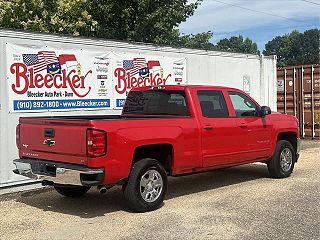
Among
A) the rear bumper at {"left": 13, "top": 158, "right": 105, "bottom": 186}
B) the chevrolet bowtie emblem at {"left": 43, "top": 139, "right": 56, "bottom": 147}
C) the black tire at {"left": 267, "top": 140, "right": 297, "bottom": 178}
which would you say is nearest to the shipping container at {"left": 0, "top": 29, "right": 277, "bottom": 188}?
the rear bumper at {"left": 13, "top": 158, "right": 105, "bottom": 186}

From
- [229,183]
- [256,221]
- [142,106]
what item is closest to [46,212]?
[142,106]

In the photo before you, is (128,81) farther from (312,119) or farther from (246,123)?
(312,119)

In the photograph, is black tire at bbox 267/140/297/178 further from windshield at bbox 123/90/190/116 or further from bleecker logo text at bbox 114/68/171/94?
bleecker logo text at bbox 114/68/171/94

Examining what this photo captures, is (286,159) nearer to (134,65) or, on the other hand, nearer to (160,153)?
(160,153)

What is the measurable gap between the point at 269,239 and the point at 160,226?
1379 millimetres

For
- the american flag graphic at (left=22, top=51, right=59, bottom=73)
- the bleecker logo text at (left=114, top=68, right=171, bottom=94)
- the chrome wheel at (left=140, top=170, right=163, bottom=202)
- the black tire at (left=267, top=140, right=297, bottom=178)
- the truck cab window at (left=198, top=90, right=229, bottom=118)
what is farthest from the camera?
the bleecker logo text at (left=114, top=68, right=171, bottom=94)

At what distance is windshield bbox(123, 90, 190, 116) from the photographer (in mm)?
7789

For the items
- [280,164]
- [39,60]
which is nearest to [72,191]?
[39,60]

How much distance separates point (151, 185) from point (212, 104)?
1.99 m

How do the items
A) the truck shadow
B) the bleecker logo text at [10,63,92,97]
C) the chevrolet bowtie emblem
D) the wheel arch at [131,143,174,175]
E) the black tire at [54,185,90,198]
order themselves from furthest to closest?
the bleecker logo text at [10,63,92,97] < the black tire at [54,185,90,198] < the truck shadow < the wheel arch at [131,143,174,175] < the chevrolet bowtie emblem

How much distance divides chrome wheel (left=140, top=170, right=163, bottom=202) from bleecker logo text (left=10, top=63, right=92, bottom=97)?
10.8ft

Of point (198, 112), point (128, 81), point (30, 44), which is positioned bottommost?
point (198, 112)

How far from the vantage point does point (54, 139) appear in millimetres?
6512

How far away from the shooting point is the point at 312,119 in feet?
53.8
